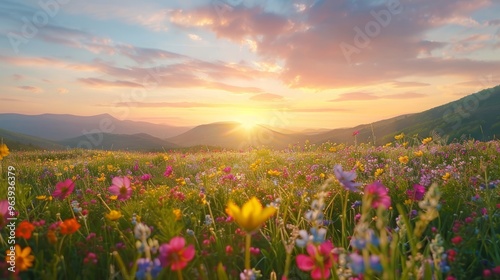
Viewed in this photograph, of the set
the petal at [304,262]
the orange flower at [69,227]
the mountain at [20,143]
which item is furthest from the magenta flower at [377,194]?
the mountain at [20,143]

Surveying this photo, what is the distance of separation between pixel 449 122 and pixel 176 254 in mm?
157764

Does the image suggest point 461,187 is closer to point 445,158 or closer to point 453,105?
point 445,158

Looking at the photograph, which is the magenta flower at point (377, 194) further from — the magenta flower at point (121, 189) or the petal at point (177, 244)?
the magenta flower at point (121, 189)

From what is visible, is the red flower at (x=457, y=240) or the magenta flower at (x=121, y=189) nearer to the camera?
the red flower at (x=457, y=240)

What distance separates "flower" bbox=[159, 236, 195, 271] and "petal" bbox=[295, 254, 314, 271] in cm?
51

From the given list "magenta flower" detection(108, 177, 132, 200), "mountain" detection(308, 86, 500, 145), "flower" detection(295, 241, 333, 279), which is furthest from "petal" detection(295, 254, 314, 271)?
"mountain" detection(308, 86, 500, 145)

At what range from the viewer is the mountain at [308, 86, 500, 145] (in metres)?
120

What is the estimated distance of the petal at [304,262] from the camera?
165cm

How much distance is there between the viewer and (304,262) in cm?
168

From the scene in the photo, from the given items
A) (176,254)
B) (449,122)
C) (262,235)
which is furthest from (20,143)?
(449,122)

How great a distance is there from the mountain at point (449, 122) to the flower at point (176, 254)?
11602 cm

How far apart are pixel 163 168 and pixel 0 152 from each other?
6.46 meters

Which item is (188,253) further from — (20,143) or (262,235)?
(20,143)

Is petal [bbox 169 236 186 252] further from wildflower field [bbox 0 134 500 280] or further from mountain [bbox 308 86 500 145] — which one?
mountain [bbox 308 86 500 145]
